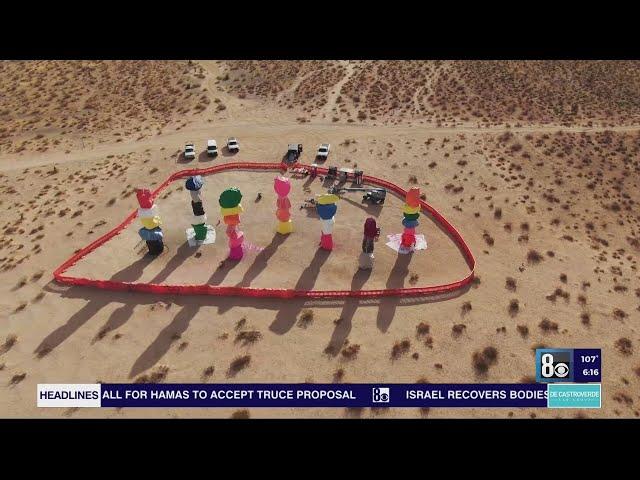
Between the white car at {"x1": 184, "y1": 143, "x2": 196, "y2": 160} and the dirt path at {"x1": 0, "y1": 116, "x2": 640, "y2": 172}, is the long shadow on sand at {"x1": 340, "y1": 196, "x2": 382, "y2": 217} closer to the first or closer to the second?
the dirt path at {"x1": 0, "y1": 116, "x2": 640, "y2": 172}

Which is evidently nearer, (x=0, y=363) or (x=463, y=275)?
(x=0, y=363)

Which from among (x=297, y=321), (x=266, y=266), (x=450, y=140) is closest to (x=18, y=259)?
(x=266, y=266)

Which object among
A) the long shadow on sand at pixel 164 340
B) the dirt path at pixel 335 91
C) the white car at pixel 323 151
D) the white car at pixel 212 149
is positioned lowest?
the long shadow on sand at pixel 164 340

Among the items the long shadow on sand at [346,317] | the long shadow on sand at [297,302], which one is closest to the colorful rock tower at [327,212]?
the long shadow on sand at [297,302]

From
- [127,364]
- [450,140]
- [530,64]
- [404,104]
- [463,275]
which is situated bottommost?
[127,364]

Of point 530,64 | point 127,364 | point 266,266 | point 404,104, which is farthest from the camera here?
point 530,64

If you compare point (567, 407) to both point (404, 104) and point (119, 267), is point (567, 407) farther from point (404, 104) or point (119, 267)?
point (404, 104)

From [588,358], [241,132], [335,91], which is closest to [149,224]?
[241,132]

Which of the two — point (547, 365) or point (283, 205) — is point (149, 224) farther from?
point (547, 365)

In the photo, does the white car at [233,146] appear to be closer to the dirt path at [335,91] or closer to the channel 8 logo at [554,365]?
the dirt path at [335,91]
